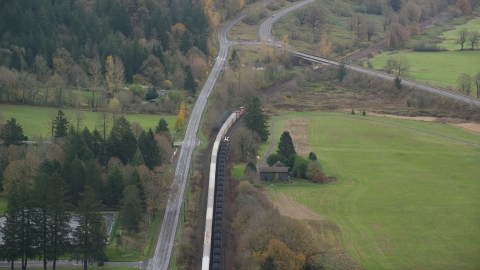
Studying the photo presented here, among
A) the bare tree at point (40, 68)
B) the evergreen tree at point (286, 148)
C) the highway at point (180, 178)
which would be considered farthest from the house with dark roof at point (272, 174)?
the bare tree at point (40, 68)

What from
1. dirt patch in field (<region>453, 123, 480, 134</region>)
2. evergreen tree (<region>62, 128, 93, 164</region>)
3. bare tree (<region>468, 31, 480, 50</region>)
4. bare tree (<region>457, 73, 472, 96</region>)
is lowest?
evergreen tree (<region>62, 128, 93, 164</region>)

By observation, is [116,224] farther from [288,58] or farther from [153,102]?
[288,58]

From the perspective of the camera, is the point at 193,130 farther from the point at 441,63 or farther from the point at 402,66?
the point at 441,63

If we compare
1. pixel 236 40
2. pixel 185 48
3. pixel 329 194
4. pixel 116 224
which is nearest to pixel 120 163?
pixel 116 224

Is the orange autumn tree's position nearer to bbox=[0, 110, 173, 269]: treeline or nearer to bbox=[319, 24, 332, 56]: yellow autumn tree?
bbox=[0, 110, 173, 269]: treeline

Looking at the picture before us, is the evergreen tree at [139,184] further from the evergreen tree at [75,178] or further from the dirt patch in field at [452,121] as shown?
the dirt patch in field at [452,121]

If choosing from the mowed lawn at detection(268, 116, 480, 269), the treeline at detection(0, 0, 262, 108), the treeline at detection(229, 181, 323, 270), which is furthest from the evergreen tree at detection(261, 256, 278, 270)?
the treeline at detection(0, 0, 262, 108)

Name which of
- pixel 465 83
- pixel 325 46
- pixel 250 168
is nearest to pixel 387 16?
pixel 325 46
